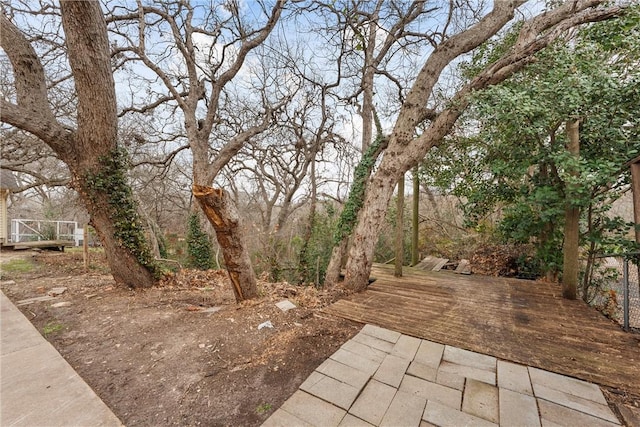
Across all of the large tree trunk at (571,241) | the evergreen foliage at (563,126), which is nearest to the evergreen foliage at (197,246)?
the evergreen foliage at (563,126)

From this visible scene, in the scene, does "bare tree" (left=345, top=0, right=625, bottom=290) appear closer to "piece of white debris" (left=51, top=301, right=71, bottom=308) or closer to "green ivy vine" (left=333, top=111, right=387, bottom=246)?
"green ivy vine" (left=333, top=111, right=387, bottom=246)

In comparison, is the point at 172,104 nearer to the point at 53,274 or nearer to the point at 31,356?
the point at 53,274

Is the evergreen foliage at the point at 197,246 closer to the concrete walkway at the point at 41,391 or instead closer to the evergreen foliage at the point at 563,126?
the concrete walkway at the point at 41,391

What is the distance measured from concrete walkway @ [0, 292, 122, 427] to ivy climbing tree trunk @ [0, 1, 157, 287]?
5.54 feet

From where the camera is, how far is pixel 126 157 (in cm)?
383

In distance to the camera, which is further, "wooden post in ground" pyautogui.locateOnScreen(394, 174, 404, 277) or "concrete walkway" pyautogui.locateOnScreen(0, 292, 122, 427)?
"wooden post in ground" pyautogui.locateOnScreen(394, 174, 404, 277)

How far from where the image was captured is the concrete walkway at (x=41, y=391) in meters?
1.42

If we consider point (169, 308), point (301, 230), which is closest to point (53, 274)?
point (169, 308)

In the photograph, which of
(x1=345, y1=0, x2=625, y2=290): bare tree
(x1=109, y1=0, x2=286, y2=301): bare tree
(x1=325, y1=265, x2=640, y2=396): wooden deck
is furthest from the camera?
(x1=109, y1=0, x2=286, y2=301): bare tree

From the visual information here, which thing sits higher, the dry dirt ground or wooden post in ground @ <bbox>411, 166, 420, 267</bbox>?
wooden post in ground @ <bbox>411, 166, 420, 267</bbox>

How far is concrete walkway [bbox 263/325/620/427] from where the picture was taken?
1.52 m

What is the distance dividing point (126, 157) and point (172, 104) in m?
4.18

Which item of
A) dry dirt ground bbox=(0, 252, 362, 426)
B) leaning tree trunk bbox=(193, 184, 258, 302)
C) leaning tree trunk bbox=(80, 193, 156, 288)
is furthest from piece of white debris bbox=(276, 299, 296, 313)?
leaning tree trunk bbox=(80, 193, 156, 288)

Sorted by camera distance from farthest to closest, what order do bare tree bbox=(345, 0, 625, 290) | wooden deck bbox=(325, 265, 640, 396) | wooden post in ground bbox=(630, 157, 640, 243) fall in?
bare tree bbox=(345, 0, 625, 290)
wooden post in ground bbox=(630, 157, 640, 243)
wooden deck bbox=(325, 265, 640, 396)
